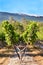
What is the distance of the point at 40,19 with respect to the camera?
115 metres

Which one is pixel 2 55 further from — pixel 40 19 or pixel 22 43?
pixel 40 19

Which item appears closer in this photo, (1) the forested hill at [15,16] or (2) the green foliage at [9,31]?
(2) the green foliage at [9,31]

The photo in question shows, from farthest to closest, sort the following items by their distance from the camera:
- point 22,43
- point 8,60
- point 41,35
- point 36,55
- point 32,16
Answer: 1. point 32,16
2. point 41,35
3. point 22,43
4. point 36,55
5. point 8,60

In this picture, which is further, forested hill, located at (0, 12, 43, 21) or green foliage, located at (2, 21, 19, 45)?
forested hill, located at (0, 12, 43, 21)

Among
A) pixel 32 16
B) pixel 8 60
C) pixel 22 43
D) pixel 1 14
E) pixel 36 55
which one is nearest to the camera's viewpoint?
pixel 8 60

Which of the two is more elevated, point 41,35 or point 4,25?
point 4,25

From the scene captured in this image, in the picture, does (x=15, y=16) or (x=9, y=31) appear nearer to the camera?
(x=9, y=31)

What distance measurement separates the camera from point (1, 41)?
67.4 meters

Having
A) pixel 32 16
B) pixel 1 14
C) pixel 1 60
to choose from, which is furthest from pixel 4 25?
pixel 32 16

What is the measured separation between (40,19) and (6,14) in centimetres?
1715

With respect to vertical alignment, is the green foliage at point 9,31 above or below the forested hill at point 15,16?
above

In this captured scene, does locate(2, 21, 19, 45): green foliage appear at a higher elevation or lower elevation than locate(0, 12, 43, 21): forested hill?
higher

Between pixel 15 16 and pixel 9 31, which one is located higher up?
pixel 9 31

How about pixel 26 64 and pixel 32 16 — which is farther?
pixel 32 16
